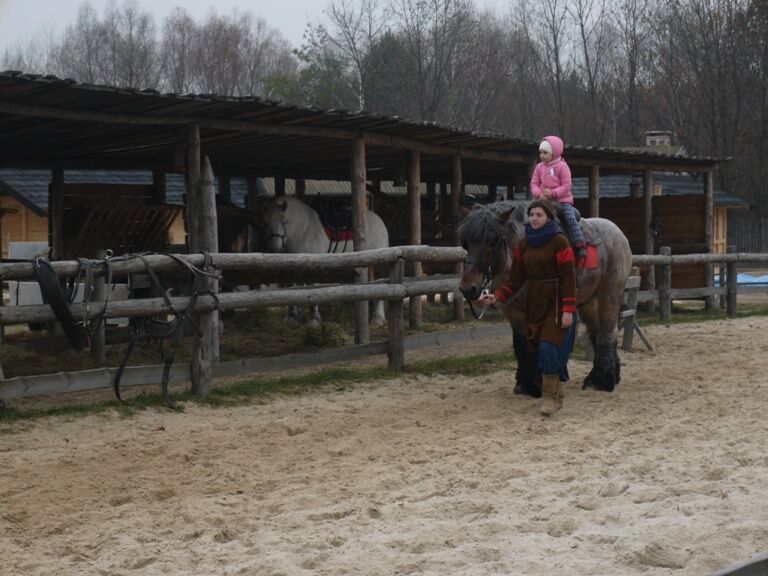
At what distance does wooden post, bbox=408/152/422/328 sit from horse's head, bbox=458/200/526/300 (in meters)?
6.21

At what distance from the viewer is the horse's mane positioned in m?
8.37

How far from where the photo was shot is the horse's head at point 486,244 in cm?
832

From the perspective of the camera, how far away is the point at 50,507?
18.2 ft

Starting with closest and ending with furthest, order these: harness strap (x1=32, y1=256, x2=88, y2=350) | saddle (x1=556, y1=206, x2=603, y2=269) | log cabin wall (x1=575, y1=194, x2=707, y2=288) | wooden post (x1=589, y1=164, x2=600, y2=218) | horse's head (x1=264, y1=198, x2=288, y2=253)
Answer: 1. harness strap (x1=32, y1=256, x2=88, y2=350)
2. saddle (x1=556, y1=206, x2=603, y2=269)
3. horse's head (x1=264, y1=198, x2=288, y2=253)
4. wooden post (x1=589, y1=164, x2=600, y2=218)
5. log cabin wall (x1=575, y1=194, x2=707, y2=288)

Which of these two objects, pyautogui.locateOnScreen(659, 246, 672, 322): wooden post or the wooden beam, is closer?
the wooden beam

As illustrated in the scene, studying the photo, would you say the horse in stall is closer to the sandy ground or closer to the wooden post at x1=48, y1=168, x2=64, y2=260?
the sandy ground

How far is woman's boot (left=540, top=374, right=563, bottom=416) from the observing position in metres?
8.07

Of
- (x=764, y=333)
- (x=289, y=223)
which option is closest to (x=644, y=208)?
(x=764, y=333)

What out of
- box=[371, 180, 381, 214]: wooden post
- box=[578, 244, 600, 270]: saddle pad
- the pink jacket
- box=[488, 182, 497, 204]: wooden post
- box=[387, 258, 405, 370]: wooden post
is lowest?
box=[387, 258, 405, 370]: wooden post

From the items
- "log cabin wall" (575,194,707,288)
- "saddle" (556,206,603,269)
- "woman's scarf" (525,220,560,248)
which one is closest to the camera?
"woman's scarf" (525,220,560,248)

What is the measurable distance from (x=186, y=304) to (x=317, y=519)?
3.73 m

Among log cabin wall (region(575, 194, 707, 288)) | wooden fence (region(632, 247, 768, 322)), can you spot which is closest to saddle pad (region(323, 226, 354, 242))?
wooden fence (region(632, 247, 768, 322))

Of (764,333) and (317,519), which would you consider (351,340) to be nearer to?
(764,333)

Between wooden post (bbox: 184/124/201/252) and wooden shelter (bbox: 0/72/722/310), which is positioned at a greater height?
wooden shelter (bbox: 0/72/722/310)
